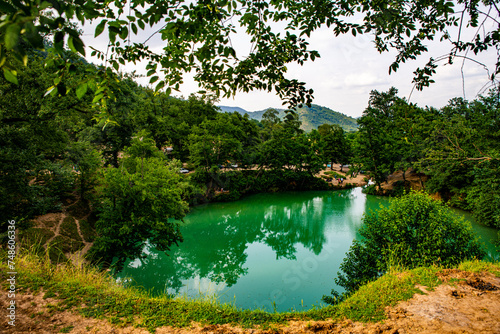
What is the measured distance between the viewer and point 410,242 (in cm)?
790

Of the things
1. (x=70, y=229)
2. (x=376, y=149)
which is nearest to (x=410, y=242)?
(x=70, y=229)

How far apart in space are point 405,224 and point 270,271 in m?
6.77

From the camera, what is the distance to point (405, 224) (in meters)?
8.08

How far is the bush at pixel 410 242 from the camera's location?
296 inches

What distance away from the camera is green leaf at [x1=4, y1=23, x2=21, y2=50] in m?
1.02

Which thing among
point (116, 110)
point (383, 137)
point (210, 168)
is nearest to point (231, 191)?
point (210, 168)

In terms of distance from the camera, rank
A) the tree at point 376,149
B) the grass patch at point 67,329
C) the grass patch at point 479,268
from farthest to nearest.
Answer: the tree at point 376,149 → the grass patch at point 479,268 → the grass patch at point 67,329

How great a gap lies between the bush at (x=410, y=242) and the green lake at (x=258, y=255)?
242 cm

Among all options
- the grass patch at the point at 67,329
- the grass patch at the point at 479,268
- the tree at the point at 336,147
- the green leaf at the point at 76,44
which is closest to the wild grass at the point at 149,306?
the grass patch at the point at 67,329

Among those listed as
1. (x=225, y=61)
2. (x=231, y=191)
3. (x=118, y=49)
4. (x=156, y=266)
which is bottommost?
(x=156, y=266)

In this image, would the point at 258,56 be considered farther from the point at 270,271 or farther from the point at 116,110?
the point at 116,110

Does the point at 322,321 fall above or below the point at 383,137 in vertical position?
below

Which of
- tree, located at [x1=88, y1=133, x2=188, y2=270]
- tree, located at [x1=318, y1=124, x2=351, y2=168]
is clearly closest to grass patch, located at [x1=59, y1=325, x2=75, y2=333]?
tree, located at [x1=88, y1=133, x2=188, y2=270]

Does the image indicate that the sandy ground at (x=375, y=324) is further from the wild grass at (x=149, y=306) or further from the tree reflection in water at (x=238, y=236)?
the tree reflection in water at (x=238, y=236)
